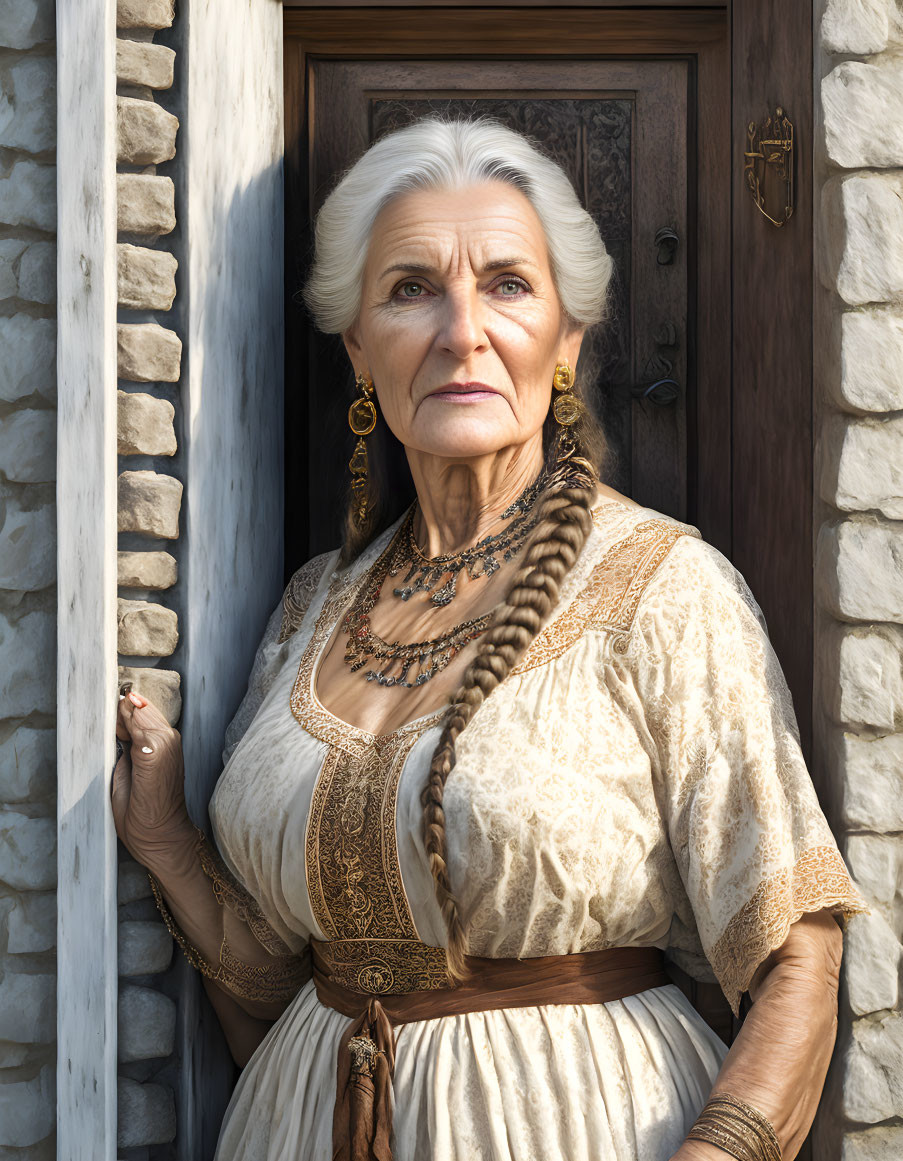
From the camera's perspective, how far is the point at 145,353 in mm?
1998

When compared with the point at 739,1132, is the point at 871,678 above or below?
above

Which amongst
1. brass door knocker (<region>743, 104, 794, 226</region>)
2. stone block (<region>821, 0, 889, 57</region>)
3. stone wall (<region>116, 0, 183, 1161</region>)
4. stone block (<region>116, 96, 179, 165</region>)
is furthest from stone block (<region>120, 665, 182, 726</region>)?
stone block (<region>821, 0, 889, 57</region>)

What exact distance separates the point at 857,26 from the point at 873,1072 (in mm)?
1553

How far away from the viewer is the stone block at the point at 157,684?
80.0 inches

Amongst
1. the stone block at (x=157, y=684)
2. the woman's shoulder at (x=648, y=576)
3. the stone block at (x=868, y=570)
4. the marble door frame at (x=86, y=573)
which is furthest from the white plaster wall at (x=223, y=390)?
the stone block at (x=868, y=570)

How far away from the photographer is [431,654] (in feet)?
6.22

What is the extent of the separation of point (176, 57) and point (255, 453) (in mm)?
728

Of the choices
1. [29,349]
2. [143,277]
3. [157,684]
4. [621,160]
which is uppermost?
[621,160]

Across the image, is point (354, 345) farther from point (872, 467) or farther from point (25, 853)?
point (25, 853)

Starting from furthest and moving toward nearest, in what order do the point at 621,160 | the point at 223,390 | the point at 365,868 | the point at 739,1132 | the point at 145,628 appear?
the point at 621,160, the point at 223,390, the point at 145,628, the point at 365,868, the point at 739,1132

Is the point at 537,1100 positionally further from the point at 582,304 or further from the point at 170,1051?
the point at 582,304

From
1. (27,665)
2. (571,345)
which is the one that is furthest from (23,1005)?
(571,345)

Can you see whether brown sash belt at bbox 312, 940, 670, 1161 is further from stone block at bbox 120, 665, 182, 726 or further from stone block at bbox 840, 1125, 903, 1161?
stone block at bbox 120, 665, 182, 726

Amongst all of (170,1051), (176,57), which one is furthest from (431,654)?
(176,57)
